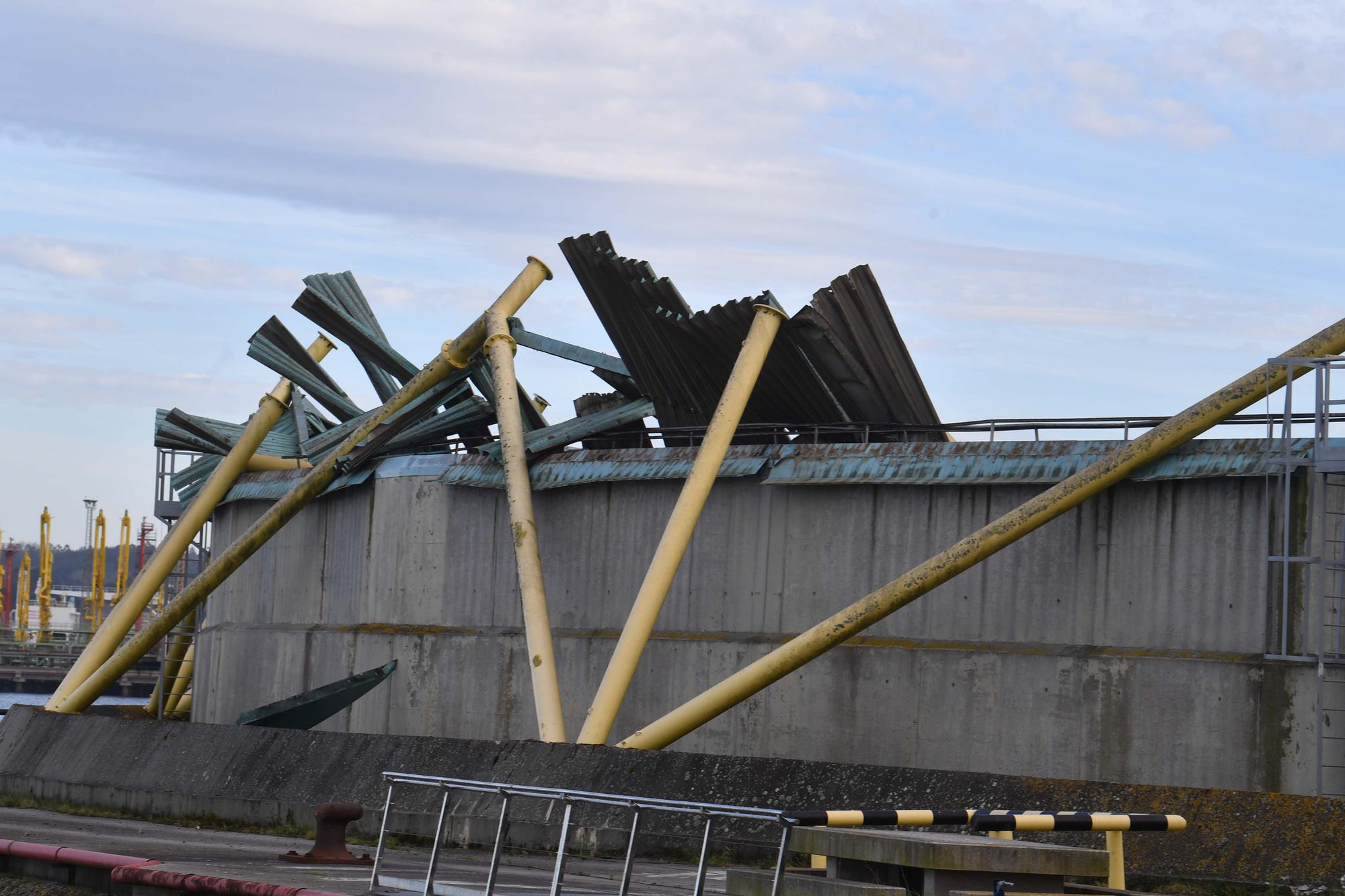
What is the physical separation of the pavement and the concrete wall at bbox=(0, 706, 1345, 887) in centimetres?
50

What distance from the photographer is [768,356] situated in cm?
2047

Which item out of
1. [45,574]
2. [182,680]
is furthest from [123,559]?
[182,680]

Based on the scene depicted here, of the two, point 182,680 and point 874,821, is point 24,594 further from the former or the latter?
point 874,821

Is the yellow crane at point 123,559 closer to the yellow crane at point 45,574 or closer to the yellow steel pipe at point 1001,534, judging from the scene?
the yellow crane at point 45,574

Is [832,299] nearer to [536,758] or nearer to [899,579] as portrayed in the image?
[899,579]

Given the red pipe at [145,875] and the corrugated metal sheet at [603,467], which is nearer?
the red pipe at [145,875]

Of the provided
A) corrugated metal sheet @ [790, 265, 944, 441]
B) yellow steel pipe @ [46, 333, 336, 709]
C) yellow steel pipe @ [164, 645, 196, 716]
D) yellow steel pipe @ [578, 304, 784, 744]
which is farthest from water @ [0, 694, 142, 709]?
yellow steel pipe @ [578, 304, 784, 744]

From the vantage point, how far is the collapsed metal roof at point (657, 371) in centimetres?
2015

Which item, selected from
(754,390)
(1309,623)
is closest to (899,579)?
(1309,623)

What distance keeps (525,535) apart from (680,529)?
2.42m

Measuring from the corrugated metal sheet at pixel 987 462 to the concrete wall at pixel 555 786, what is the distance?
3.93 meters

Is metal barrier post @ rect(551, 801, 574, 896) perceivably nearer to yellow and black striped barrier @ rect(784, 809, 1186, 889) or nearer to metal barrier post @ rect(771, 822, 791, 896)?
metal barrier post @ rect(771, 822, 791, 896)

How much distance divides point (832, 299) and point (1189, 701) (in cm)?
611

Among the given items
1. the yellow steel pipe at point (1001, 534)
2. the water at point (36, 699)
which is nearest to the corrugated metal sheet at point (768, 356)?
the yellow steel pipe at point (1001, 534)
